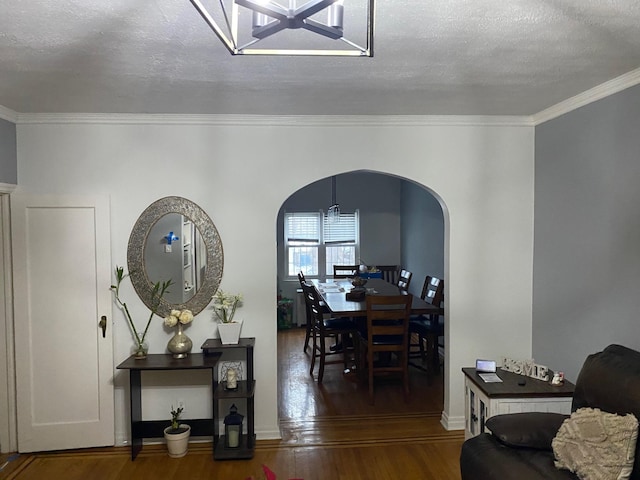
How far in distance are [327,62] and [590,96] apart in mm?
1785

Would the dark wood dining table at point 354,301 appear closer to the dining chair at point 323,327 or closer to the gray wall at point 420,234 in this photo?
the dining chair at point 323,327

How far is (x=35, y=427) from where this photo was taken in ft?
12.4

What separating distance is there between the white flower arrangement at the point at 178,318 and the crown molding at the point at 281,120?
1433mm

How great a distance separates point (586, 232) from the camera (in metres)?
3.34

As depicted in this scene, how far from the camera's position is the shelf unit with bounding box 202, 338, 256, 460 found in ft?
12.0

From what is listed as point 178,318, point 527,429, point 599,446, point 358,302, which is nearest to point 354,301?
point 358,302

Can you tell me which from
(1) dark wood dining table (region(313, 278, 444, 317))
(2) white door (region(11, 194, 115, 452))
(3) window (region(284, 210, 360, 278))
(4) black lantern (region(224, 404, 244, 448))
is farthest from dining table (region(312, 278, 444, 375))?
(2) white door (region(11, 194, 115, 452))

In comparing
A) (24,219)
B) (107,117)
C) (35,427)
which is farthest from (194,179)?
(35,427)

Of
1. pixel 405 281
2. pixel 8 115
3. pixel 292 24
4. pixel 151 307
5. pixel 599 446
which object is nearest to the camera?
pixel 292 24

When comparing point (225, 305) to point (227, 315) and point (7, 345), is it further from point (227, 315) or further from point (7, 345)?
point (7, 345)

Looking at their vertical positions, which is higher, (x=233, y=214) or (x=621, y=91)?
(x=621, y=91)

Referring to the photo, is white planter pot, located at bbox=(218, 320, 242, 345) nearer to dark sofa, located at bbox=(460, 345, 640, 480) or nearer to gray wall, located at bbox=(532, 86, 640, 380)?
dark sofa, located at bbox=(460, 345, 640, 480)

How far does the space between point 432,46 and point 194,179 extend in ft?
7.19

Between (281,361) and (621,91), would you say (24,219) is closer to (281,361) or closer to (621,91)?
(281,361)
